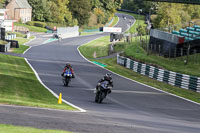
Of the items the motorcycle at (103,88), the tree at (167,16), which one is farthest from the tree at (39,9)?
the motorcycle at (103,88)

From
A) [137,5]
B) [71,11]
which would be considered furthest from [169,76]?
[137,5]

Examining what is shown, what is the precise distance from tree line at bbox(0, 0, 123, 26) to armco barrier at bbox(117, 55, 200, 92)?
84.0 metres

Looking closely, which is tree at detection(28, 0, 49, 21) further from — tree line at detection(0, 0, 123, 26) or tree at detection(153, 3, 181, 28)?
tree at detection(153, 3, 181, 28)

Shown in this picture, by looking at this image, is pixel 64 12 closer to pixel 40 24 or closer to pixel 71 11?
pixel 71 11

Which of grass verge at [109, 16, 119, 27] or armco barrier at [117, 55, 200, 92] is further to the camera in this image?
grass verge at [109, 16, 119, 27]

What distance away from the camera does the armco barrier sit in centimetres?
3378

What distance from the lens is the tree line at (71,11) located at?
130000 millimetres

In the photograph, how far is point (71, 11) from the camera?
142625mm

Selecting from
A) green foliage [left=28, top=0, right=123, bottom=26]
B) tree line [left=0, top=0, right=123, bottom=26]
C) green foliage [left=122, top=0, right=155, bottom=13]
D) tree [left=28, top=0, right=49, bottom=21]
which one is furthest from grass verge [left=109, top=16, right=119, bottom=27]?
A: tree [left=28, top=0, right=49, bottom=21]

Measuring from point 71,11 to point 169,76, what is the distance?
107 meters

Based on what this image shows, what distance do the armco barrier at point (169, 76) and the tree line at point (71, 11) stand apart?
84.0 m

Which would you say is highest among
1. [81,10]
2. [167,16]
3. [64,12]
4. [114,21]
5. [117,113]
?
[81,10]

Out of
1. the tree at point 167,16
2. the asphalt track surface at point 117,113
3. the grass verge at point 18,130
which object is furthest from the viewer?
the tree at point 167,16

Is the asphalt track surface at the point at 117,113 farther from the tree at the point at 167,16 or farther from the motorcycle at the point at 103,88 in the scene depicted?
the tree at the point at 167,16
